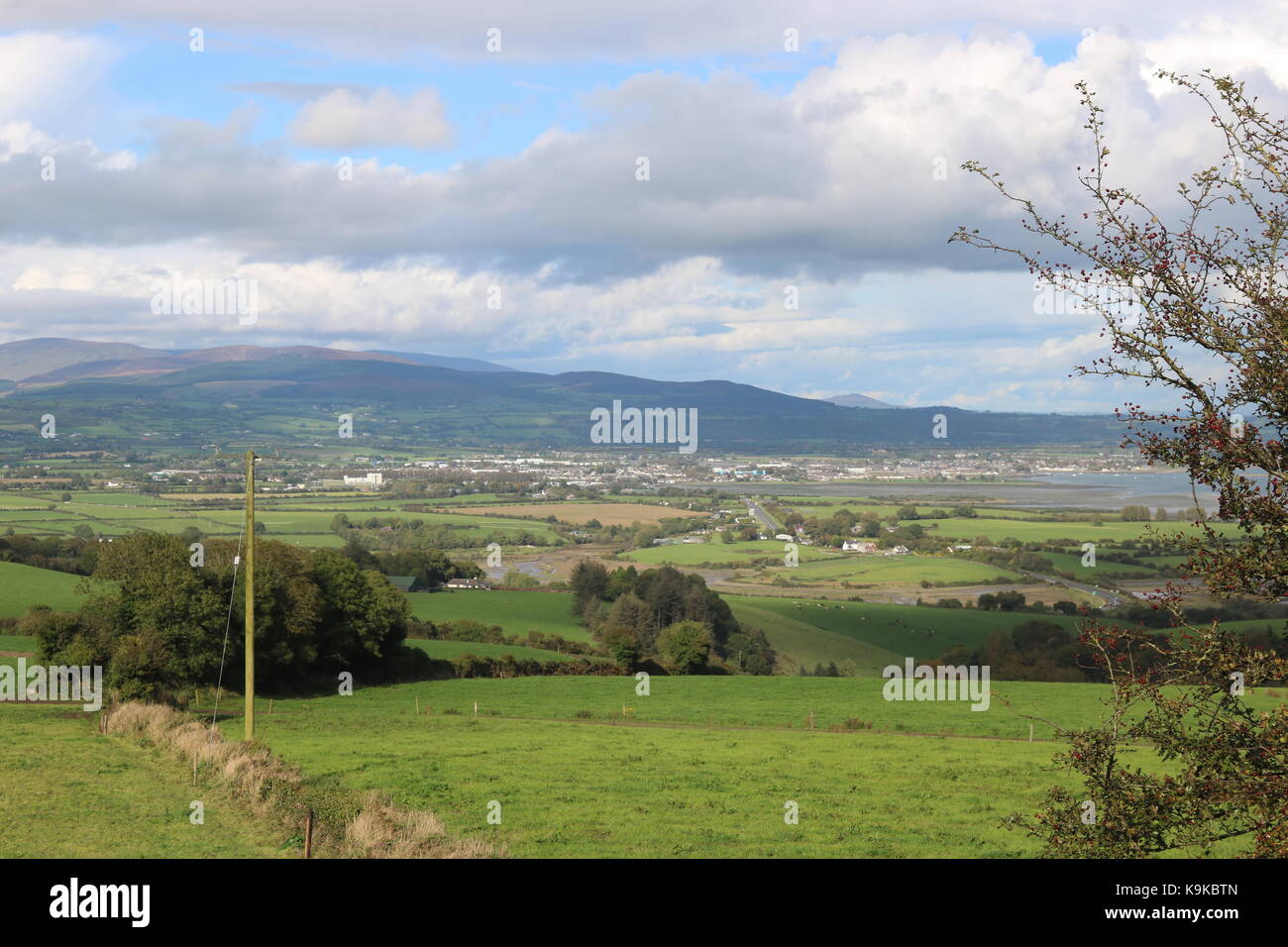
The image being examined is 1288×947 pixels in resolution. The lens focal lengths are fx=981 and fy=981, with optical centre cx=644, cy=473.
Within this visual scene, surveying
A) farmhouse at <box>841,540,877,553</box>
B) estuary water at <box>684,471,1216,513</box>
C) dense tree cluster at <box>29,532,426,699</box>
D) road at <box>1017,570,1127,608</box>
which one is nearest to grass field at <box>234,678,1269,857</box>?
dense tree cluster at <box>29,532,426,699</box>

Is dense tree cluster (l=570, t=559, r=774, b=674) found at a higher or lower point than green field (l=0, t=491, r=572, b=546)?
lower

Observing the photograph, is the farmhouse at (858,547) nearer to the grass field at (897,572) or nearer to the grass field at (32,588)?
the grass field at (897,572)

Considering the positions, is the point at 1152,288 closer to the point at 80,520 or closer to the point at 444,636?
the point at 444,636

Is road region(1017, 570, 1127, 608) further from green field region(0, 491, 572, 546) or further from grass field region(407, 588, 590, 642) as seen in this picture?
green field region(0, 491, 572, 546)

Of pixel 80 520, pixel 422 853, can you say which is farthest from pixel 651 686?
pixel 80 520

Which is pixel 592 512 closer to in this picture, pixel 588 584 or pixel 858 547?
pixel 858 547

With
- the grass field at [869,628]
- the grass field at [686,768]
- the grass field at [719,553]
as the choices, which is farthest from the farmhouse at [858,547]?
the grass field at [686,768]
